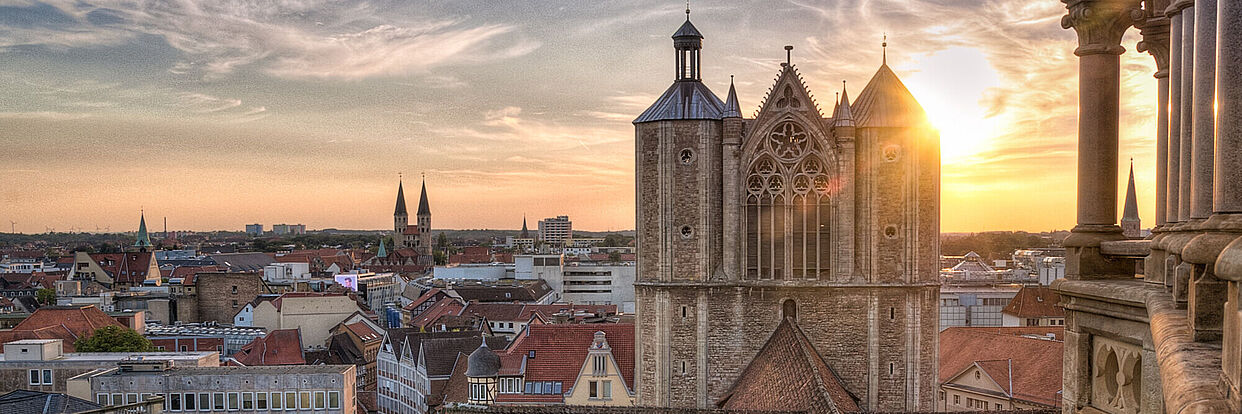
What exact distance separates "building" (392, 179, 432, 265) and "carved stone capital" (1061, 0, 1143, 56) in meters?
174

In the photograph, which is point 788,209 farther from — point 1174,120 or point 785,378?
point 1174,120

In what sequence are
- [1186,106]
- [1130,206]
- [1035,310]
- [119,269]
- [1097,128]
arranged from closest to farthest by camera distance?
1. [1186,106]
2. [1097,128]
3. [1130,206]
4. [1035,310]
5. [119,269]

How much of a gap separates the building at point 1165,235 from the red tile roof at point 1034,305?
1789 inches

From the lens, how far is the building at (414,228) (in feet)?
584

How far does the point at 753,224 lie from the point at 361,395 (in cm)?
4117

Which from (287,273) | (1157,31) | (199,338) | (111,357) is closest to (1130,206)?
(1157,31)

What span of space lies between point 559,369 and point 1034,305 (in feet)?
91.9

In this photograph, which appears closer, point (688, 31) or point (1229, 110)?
point (1229, 110)

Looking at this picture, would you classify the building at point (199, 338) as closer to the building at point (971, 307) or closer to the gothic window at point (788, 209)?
the building at point (971, 307)

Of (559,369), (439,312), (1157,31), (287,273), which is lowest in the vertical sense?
(439,312)

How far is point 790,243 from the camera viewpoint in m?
22.6

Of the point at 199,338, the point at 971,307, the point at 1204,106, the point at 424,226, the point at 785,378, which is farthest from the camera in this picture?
the point at 424,226

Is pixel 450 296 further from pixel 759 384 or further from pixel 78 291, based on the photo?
pixel 759 384

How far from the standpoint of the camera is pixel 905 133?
72.4ft
